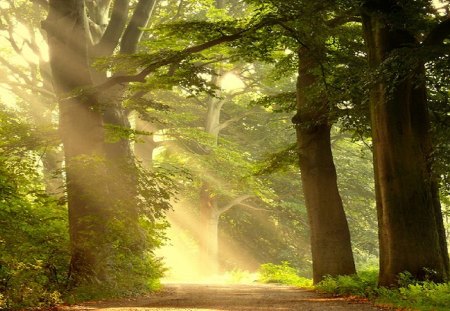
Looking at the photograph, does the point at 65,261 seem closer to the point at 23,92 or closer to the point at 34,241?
the point at 34,241

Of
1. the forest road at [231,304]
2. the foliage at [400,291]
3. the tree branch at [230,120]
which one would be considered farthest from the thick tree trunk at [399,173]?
the tree branch at [230,120]

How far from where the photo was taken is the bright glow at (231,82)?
94.4ft

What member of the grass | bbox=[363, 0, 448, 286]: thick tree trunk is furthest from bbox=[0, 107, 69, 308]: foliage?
bbox=[363, 0, 448, 286]: thick tree trunk

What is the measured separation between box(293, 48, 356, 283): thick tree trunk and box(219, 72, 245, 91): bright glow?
1452cm

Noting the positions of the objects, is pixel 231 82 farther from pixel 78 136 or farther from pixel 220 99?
pixel 78 136

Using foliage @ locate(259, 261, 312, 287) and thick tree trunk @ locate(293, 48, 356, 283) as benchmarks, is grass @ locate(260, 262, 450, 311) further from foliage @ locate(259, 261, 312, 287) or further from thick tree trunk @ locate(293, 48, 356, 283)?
foliage @ locate(259, 261, 312, 287)

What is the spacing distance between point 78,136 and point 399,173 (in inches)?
265

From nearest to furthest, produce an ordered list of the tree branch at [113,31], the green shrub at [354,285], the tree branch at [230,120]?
the green shrub at [354,285], the tree branch at [113,31], the tree branch at [230,120]

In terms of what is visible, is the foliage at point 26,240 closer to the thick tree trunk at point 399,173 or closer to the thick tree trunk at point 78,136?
the thick tree trunk at point 78,136

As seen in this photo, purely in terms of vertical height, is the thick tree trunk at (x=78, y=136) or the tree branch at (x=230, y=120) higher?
the tree branch at (x=230, y=120)

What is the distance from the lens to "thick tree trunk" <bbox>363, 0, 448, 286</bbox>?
9367mm

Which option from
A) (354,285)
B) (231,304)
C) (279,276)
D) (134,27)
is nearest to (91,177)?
(231,304)

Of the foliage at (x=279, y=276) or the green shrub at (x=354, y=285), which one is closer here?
the green shrub at (x=354, y=285)

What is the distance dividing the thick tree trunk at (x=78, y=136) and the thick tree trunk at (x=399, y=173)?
18.5ft
